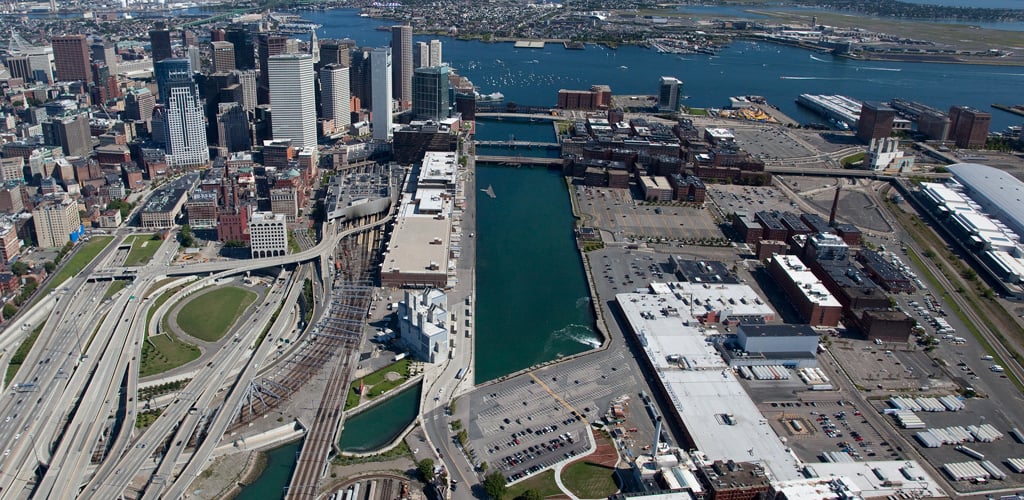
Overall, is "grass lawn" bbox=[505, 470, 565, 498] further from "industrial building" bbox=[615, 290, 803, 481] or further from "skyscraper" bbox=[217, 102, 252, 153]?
"skyscraper" bbox=[217, 102, 252, 153]

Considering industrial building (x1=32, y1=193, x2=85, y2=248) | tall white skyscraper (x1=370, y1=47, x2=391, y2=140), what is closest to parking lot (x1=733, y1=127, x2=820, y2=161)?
tall white skyscraper (x1=370, y1=47, x2=391, y2=140)

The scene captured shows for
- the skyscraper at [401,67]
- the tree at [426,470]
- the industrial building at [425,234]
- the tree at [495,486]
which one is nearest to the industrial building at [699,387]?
the tree at [495,486]

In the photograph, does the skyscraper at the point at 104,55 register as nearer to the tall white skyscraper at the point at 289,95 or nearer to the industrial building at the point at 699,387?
the tall white skyscraper at the point at 289,95

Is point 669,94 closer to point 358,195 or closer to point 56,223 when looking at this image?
point 358,195

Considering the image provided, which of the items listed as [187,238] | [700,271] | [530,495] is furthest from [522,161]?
[530,495]

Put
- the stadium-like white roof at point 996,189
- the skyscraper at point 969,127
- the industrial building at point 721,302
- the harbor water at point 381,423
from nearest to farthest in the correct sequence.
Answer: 1. the harbor water at point 381,423
2. the industrial building at point 721,302
3. the stadium-like white roof at point 996,189
4. the skyscraper at point 969,127
